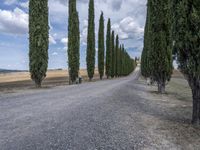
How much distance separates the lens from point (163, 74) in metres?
22.4

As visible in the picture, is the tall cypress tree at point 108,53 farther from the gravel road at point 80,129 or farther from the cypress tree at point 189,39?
the cypress tree at point 189,39

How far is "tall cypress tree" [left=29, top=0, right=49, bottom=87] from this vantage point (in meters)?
26.2

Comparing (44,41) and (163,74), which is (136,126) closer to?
(163,74)

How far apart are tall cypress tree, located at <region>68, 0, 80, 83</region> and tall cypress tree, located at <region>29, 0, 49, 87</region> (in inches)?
427

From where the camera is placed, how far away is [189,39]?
31.8 ft

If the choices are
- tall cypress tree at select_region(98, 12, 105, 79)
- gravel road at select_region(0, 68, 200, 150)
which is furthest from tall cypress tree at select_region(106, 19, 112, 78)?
gravel road at select_region(0, 68, 200, 150)

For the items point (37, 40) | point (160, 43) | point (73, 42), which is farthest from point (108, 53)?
point (160, 43)

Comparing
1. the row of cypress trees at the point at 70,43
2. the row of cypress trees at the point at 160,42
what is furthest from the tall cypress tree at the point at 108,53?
the row of cypress trees at the point at 160,42

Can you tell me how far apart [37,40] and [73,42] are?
11.8 meters

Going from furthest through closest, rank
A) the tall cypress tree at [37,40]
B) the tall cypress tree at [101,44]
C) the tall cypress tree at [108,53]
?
the tall cypress tree at [108,53] → the tall cypress tree at [101,44] → the tall cypress tree at [37,40]

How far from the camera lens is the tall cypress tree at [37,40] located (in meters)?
26.2

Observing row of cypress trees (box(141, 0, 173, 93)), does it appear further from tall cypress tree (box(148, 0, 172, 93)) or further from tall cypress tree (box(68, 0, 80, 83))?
tall cypress tree (box(68, 0, 80, 83))

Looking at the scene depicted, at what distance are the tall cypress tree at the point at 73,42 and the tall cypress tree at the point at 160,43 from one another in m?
16.2

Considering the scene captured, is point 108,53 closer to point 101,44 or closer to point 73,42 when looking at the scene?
point 101,44
